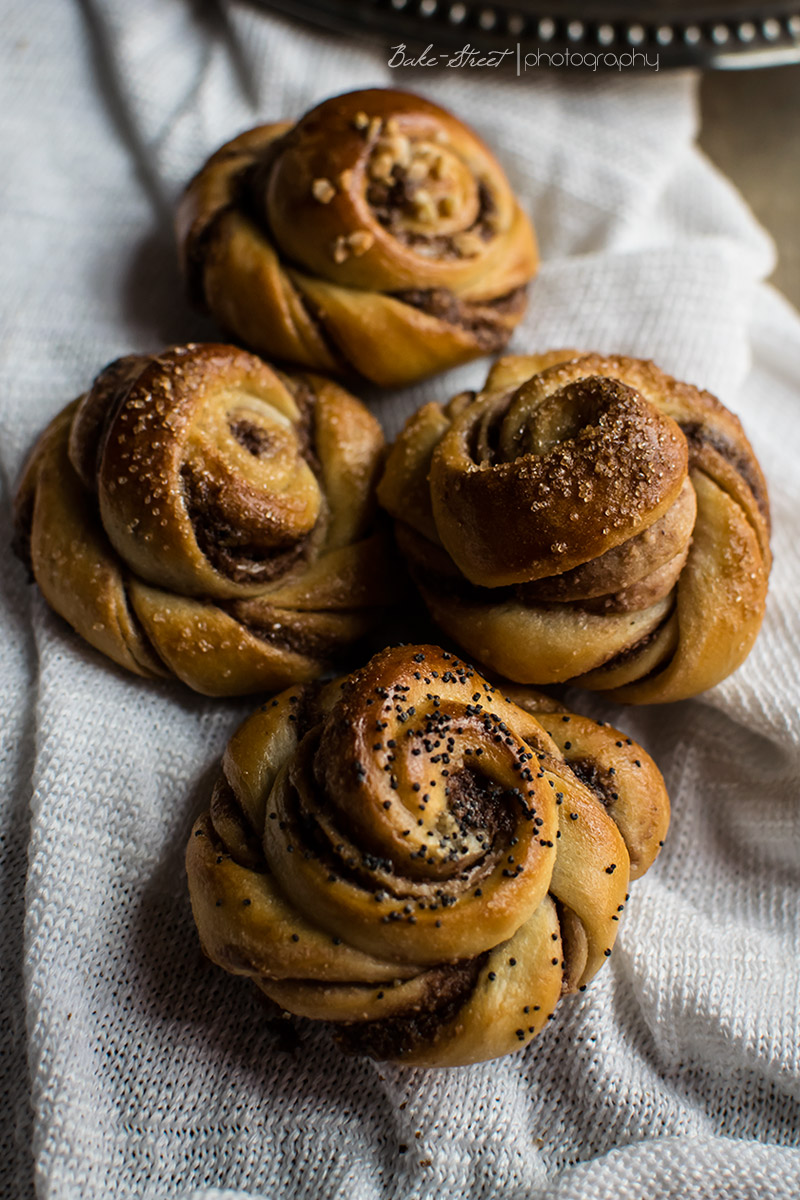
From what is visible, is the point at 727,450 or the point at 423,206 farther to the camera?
the point at 423,206

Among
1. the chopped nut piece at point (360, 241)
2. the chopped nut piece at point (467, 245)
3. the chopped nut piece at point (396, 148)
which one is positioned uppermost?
the chopped nut piece at point (396, 148)

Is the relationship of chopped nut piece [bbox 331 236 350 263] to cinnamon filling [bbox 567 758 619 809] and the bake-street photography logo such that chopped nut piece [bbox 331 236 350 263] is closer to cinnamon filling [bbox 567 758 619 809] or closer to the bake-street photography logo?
the bake-street photography logo

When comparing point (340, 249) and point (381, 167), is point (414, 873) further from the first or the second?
point (381, 167)

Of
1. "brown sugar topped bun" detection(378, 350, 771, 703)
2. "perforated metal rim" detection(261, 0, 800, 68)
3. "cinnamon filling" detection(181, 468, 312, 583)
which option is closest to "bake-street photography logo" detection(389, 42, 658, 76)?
"perforated metal rim" detection(261, 0, 800, 68)

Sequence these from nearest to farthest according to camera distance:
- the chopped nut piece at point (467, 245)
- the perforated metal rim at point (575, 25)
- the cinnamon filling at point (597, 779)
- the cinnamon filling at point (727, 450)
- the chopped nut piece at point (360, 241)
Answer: the cinnamon filling at point (597, 779) → the cinnamon filling at point (727, 450) → the chopped nut piece at point (360, 241) → the chopped nut piece at point (467, 245) → the perforated metal rim at point (575, 25)

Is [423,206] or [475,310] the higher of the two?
[423,206]

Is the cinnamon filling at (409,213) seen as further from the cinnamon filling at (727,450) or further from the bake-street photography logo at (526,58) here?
the bake-street photography logo at (526,58)

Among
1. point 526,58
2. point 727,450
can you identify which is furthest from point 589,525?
point 526,58

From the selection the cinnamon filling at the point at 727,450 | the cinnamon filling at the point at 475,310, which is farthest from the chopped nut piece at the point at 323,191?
the cinnamon filling at the point at 727,450

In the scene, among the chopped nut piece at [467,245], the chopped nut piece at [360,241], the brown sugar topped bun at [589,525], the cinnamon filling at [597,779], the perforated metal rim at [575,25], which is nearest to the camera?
the brown sugar topped bun at [589,525]
